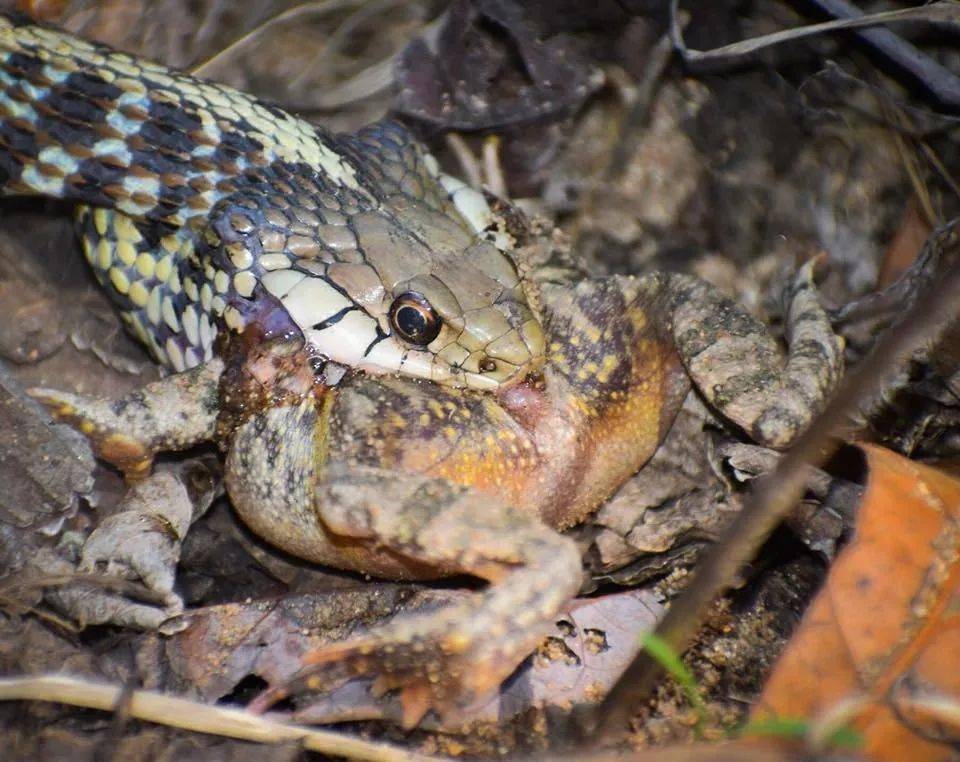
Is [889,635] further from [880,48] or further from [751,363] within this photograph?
[880,48]

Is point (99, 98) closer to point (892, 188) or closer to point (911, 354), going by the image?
point (911, 354)

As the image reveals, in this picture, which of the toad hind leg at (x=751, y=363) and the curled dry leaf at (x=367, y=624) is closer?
the curled dry leaf at (x=367, y=624)

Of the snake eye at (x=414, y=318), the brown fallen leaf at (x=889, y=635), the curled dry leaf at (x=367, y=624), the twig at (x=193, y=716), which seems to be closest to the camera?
the brown fallen leaf at (x=889, y=635)

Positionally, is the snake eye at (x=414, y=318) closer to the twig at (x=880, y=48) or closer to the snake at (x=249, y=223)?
the snake at (x=249, y=223)

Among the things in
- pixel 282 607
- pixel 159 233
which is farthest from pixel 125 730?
pixel 159 233

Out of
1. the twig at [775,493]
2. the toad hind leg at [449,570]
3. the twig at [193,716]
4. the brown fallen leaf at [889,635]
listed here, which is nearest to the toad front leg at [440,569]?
the toad hind leg at [449,570]

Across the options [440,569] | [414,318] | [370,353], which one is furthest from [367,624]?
[414,318]

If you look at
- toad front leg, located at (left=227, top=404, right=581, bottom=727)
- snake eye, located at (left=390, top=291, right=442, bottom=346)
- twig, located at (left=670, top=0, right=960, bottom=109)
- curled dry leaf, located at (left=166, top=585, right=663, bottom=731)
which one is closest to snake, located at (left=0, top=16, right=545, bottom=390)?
snake eye, located at (left=390, top=291, right=442, bottom=346)
